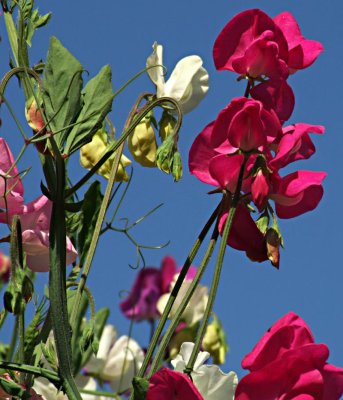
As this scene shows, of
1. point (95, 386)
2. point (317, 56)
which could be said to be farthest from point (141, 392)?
point (95, 386)

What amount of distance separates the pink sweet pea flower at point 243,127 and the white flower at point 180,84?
20cm

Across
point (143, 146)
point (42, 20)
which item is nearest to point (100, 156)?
point (143, 146)

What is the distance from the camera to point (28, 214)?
3.57 ft

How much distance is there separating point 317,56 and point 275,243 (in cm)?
19

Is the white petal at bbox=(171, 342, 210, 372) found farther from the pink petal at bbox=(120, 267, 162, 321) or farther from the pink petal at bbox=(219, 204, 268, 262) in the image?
the pink petal at bbox=(120, 267, 162, 321)

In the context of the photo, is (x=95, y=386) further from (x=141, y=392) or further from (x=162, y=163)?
(x=141, y=392)

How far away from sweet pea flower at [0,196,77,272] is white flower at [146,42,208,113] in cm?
25

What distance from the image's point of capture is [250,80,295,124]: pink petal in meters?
1.09

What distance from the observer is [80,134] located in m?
1.01

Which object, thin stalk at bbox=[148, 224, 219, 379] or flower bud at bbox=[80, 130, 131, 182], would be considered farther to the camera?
flower bud at bbox=[80, 130, 131, 182]

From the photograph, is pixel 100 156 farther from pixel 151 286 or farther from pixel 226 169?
pixel 151 286

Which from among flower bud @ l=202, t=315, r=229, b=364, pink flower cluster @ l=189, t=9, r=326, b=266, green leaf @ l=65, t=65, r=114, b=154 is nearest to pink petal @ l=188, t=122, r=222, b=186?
pink flower cluster @ l=189, t=9, r=326, b=266

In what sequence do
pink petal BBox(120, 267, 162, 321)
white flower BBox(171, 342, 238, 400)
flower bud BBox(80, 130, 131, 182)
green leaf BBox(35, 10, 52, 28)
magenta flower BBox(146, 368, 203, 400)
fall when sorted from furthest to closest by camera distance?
pink petal BBox(120, 267, 162, 321) → flower bud BBox(80, 130, 131, 182) → green leaf BBox(35, 10, 52, 28) → white flower BBox(171, 342, 238, 400) → magenta flower BBox(146, 368, 203, 400)

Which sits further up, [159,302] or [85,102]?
[159,302]
